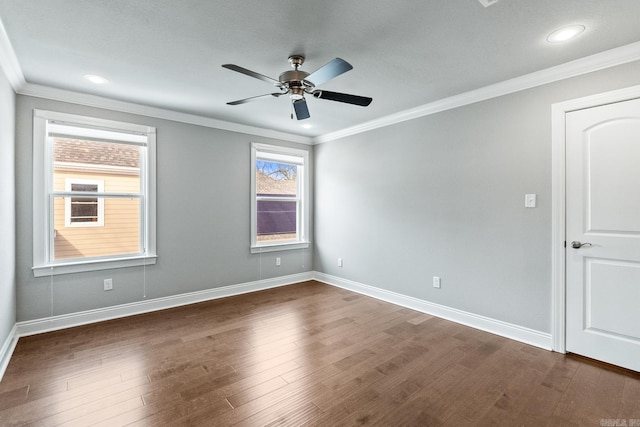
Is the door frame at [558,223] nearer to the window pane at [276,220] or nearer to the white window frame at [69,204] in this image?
the window pane at [276,220]

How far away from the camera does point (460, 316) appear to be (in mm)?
3346

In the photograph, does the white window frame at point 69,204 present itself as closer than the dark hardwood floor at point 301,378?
No

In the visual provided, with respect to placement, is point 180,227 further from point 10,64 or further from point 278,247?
point 10,64

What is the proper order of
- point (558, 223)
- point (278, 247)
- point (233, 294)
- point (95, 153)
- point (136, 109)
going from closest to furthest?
1. point (558, 223)
2. point (95, 153)
3. point (136, 109)
4. point (233, 294)
5. point (278, 247)

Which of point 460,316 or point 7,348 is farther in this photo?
point 460,316

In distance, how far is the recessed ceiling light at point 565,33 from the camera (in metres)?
2.04

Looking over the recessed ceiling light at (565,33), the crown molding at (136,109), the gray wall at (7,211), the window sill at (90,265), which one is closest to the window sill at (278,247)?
the window sill at (90,265)

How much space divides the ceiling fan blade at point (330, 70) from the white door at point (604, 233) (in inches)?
83.5

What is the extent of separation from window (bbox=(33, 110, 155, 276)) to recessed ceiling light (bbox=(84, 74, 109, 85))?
57 centimetres

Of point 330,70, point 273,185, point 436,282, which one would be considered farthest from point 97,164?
point 436,282

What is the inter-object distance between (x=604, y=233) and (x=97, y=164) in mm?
5048

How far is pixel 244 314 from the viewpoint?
3.59 metres

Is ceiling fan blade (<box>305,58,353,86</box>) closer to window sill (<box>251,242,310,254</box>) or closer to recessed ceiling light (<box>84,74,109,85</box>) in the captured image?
recessed ceiling light (<box>84,74,109,85</box>)

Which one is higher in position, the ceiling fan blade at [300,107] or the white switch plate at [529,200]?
the ceiling fan blade at [300,107]
